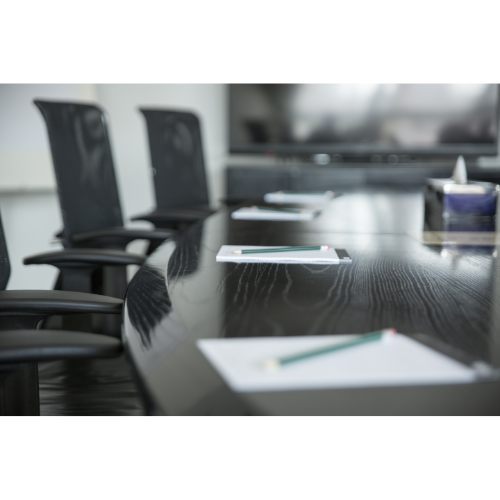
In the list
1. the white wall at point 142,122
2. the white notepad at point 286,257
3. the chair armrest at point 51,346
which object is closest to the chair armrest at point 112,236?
the white notepad at point 286,257

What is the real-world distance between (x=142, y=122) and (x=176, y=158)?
Answer: 2.61 meters

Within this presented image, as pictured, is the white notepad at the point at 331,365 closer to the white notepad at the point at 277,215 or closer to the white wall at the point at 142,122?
the white notepad at the point at 277,215

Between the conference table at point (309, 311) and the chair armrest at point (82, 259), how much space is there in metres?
0.15

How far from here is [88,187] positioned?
2.08 m

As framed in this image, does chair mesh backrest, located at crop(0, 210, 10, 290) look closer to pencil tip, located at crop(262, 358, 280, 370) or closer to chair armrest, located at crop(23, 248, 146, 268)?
chair armrest, located at crop(23, 248, 146, 268)

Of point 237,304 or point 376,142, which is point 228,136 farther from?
point 237,304

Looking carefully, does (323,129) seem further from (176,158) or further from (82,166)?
(82,166)

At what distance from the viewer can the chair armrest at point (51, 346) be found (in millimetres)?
713

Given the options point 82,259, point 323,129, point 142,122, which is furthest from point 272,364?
point 142,122
